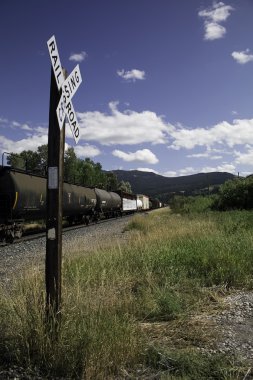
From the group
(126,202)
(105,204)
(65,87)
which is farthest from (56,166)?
(126,202)

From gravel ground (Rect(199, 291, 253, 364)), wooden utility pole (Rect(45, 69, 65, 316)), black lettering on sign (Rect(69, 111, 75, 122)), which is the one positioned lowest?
gravel ground (Rect(199, 291, 253, 364))

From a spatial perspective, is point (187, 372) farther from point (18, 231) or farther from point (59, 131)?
point (18, 231)

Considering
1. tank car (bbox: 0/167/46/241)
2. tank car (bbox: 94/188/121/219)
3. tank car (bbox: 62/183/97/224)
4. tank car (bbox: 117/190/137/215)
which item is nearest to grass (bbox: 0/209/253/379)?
tank car (bbox: 0/167/46/241)

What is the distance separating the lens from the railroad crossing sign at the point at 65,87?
15.1ft

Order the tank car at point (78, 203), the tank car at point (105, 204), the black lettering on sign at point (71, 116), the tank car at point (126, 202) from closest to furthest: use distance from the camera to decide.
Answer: the black lettering on sign at point (71, 116)
the tank car at point (78, 203)
the tank car at point (105, 204)
the tank car at point (126, 202)

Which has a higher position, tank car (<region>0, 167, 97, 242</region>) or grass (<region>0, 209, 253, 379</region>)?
tank car (<region>0, 167, 97, 242</region>)

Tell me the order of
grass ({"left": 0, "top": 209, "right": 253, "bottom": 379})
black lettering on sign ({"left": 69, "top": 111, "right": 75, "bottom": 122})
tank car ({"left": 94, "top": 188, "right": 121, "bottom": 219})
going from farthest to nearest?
tank car ({"left": 94, "top": 188, "right": 121, "bottom": 219})
black lettering on sign ({"left": 69, "top": 111, "right": 75, "bottom": 122})
grass ({"left": 0, "top": 209, "right": 253, "bottom": 379})

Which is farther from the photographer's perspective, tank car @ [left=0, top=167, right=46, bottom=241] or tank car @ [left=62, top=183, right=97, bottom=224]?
tank car @ [left=62, top=183, right=97, bottom=224]

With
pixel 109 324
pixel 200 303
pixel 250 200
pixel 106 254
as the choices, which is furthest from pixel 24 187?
pixel 250 200

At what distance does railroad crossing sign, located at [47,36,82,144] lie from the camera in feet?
15.1

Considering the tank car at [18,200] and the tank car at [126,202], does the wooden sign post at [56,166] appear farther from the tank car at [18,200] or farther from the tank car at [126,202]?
the tank car at [126,202]

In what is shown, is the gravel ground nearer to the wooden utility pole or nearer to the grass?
the grass

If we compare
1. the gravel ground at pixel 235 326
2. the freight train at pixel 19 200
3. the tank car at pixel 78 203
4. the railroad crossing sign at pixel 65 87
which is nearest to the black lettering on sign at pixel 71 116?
the railroad crossing sign at pixel 65 87

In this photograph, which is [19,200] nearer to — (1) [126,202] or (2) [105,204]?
(2) [105,204]
